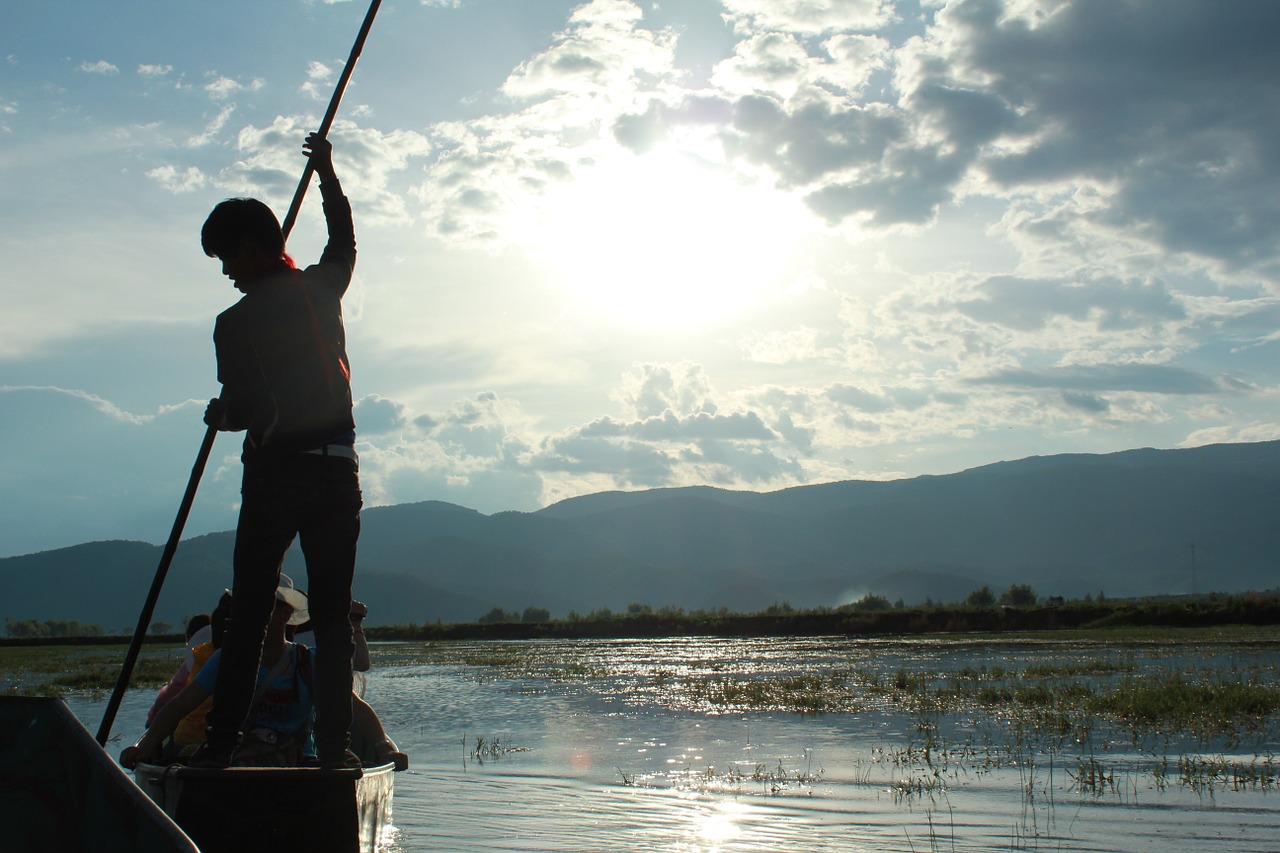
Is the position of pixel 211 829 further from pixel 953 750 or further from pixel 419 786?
pixel 953 750

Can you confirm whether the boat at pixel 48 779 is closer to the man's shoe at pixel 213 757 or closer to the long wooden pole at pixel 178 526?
the man's shoe at pixel 213 757

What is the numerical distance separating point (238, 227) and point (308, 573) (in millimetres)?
1509

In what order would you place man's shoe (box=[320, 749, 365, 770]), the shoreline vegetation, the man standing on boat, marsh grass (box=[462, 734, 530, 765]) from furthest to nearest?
the shoreline vegetation
marsh grass (box=[462, 734, 530, 765])
man's shoe (box=[320, 749, 365, 770])
the man standing on boat

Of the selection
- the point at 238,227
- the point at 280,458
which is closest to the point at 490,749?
the point at 280,458

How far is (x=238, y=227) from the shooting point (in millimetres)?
4527

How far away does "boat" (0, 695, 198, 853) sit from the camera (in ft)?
12.1

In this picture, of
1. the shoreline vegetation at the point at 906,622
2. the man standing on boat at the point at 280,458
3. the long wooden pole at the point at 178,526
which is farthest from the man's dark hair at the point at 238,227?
the shoreline vegetation at the point at 906,622

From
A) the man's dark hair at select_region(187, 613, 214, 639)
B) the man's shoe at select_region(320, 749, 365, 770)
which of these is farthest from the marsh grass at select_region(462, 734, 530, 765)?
the man's shoe at select_region(320, 749, 365, 770)

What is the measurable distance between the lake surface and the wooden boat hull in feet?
9.36

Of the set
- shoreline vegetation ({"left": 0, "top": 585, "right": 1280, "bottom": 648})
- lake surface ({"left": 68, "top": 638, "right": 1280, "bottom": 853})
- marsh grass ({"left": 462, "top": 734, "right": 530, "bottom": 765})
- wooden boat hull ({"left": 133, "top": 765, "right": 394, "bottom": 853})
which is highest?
wooden boat hull ({"left": 133, "top": 765, "right": 394, "bottom": 853})

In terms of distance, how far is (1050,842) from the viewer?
22.0 ft

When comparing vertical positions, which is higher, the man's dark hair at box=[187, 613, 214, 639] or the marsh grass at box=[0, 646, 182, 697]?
the man's dark hair at box=[187, 613, 214, 639]

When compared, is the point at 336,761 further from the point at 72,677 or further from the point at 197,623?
the point at 72,677

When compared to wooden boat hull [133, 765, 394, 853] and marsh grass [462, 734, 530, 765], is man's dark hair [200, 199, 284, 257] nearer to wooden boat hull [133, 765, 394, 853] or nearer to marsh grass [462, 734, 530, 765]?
wooden boat hull [133, 765, 394, 853]
